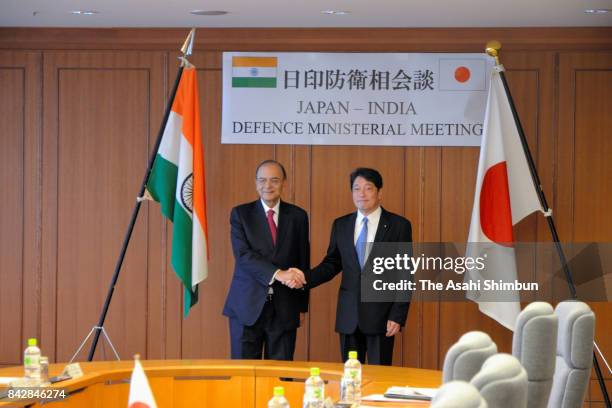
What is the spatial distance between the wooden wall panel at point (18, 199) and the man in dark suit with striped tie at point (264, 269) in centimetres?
206

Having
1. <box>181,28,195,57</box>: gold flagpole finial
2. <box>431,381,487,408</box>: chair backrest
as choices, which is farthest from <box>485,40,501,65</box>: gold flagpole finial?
<box>431,381,487,408</box>: chair backrest

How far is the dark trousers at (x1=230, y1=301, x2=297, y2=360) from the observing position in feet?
22.0

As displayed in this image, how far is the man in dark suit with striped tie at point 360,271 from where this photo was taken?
6.60 metres

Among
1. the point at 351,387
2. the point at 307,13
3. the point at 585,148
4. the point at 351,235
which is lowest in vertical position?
the point at 351,387

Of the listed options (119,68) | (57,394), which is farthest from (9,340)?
(57,394)

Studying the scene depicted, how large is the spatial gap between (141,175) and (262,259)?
5.85ft

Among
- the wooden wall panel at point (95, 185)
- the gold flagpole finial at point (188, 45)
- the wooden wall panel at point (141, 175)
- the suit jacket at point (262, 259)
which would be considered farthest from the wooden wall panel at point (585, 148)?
the wooden wall panel at point (95, 185)

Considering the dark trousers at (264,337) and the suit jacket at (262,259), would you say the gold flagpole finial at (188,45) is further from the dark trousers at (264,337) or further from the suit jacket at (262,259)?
the dark trousers at (264,337)

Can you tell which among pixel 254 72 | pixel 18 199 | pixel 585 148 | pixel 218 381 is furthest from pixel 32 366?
pixel 585 148

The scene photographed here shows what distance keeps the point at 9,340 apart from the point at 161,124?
7.19 ft

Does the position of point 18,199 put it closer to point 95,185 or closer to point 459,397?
point 95,185

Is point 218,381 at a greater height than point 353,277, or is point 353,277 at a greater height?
point 353,277

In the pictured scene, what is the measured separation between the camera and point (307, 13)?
7.29 metres

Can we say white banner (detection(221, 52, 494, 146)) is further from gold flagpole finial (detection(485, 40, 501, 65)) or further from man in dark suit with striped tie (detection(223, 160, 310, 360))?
man in dark suit with striped tie (detection(223, 160, 310, 360))
